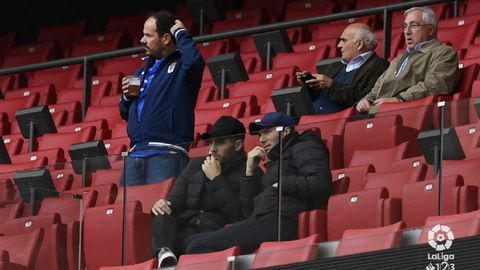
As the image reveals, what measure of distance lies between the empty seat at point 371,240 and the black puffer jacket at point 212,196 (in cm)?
85

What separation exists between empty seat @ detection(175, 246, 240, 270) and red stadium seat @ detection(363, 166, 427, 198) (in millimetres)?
780

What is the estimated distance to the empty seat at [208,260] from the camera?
1041 cm

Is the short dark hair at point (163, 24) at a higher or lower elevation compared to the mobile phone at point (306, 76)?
higher

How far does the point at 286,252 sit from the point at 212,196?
2.88 feet

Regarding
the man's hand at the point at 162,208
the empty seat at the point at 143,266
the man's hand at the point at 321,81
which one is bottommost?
the empty seat at the point at 143,266

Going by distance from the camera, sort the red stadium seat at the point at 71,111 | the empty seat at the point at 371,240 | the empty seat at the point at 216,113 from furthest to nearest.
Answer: the red stadium seat at the point at 71,111 < the empty seat at the point at 216,113 < the empty seat at the point at 371,240

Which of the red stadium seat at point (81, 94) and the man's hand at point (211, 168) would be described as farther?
the red stadium seat at point (81, 94)

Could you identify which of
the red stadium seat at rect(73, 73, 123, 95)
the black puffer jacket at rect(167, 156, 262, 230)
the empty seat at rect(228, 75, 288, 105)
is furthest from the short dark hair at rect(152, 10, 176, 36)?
the red stadium seat at rect(73, 73, 123, 95)

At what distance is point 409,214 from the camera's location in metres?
10.3

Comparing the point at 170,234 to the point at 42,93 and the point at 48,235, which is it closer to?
the point at 48,235

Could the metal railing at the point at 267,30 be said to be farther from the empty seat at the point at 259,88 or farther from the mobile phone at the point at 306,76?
the mobile phone at the point at 306,76

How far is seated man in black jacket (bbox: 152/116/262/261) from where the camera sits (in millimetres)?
10922

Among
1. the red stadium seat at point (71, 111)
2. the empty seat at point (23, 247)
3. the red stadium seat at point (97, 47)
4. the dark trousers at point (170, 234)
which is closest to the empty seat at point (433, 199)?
the dark trousers at point (170, 234)

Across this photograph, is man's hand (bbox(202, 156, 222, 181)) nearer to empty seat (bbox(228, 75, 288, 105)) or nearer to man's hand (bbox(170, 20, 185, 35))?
man's hand (bbox(170, 20, 185, 35))
